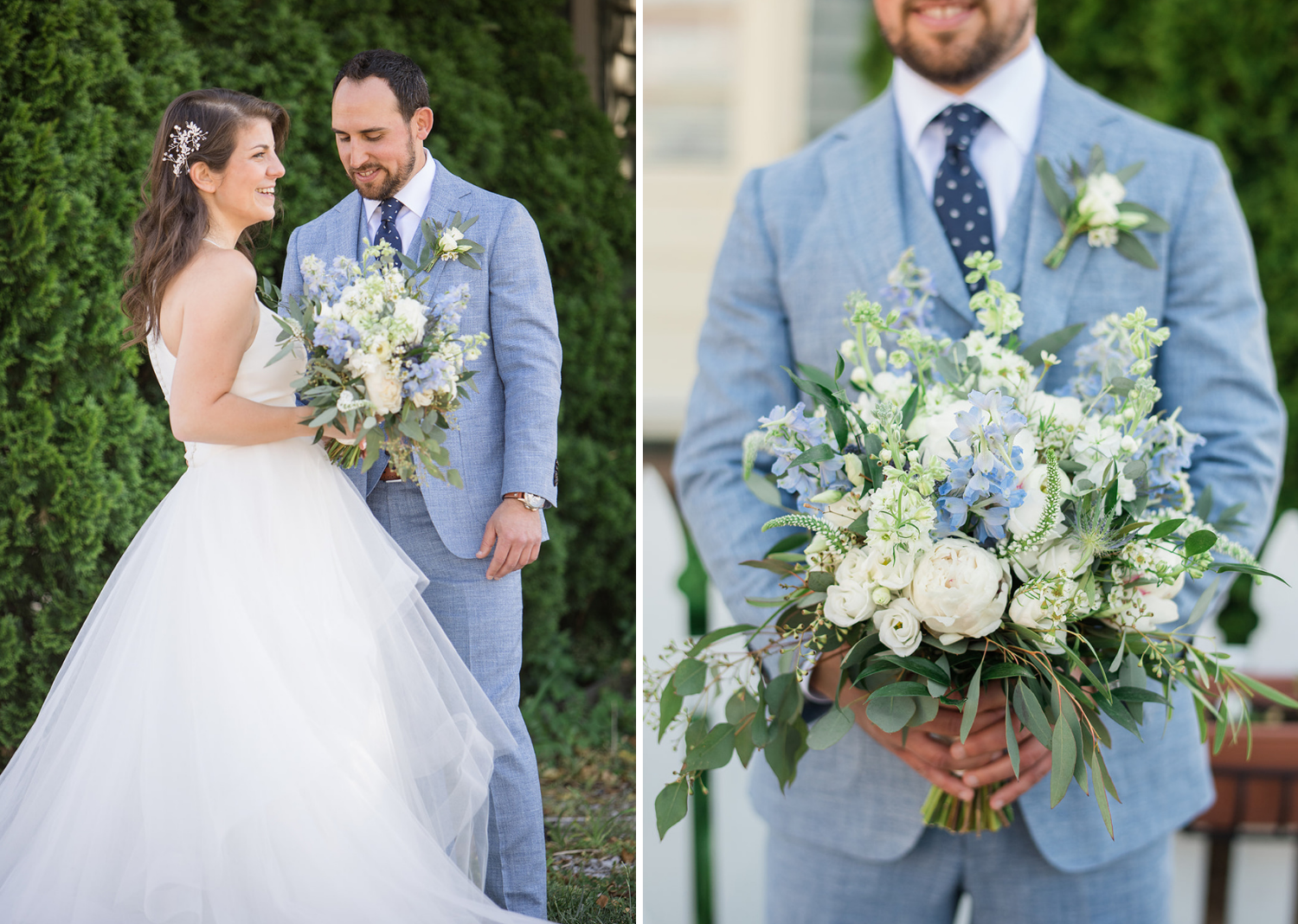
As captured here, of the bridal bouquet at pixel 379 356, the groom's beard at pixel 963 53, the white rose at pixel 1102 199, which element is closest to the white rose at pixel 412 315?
the bridal bouquet at pixel 379 356

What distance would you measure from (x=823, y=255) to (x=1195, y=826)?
2175mm

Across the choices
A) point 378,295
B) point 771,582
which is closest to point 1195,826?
point 771,582

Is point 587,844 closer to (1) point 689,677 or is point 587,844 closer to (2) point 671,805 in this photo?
(2) point 671,805

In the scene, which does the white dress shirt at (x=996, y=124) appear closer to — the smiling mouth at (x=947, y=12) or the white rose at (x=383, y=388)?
the smiling mouth at (x=947, y=12)

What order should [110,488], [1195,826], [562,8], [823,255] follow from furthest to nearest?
[1195,826]
[562,8]
[823,255]
[110,488]

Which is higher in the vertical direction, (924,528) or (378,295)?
(378,295)

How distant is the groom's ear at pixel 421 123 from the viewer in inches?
72.0

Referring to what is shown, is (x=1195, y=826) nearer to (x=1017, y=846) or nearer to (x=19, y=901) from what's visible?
(x=1017, y=846)

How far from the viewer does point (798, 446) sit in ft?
5.10

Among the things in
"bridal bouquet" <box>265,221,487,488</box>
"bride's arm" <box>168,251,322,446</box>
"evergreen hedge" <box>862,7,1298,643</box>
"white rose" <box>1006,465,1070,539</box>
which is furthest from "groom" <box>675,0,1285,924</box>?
"evergreen hedge" <box>862,7,1298,643</box>

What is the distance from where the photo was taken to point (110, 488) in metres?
1.85

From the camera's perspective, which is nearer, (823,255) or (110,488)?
(110,488)

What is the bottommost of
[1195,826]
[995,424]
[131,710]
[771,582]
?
[1195,826]

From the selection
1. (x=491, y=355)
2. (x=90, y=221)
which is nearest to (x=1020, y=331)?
(x=491, y=355)
